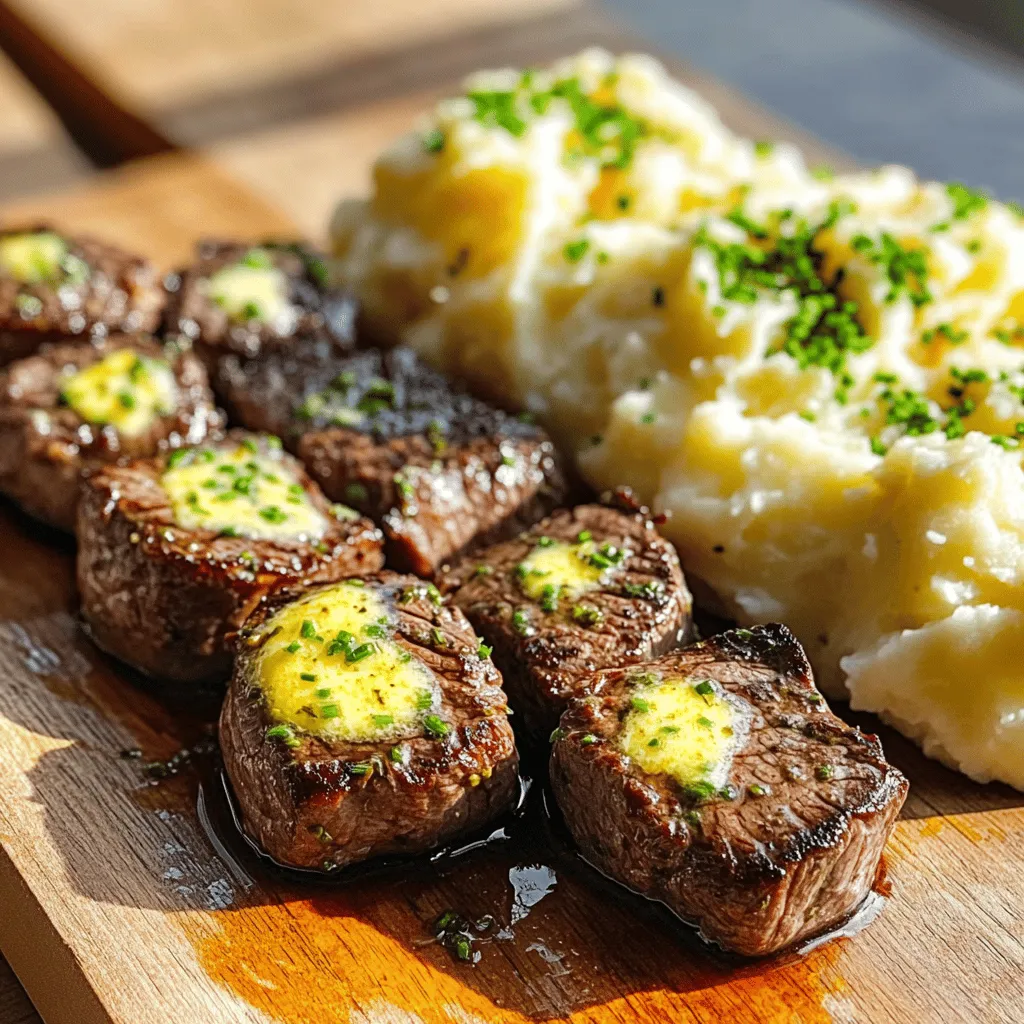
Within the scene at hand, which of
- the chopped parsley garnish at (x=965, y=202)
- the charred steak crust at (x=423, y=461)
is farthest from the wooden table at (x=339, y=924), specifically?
the chopped parsley garnish at (x=965, y=202)

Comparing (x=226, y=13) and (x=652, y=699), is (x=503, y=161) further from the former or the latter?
(x=226, y=13)

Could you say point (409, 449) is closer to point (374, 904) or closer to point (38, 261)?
point (374, 904)

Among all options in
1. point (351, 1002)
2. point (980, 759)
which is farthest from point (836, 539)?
point (351, 1002)

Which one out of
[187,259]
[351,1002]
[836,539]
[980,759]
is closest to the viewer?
[351,1002]

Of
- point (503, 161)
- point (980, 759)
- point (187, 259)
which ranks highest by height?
point (503, 161)

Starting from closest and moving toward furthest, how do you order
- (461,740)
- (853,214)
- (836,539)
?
(461,740)
(836,539)
(853,214)

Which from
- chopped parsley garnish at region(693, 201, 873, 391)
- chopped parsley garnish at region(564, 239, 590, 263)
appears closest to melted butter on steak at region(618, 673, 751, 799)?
chopped parsley garnish at region(693, 201, 873, 391)

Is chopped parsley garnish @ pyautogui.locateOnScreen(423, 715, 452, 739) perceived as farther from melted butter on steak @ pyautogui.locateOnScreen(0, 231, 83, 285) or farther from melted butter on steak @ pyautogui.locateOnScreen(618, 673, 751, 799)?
melted butter on steak @ pyautogui.locateOnScreen(0, 231, 83, 285)

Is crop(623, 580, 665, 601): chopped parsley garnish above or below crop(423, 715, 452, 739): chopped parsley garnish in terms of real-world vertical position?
above
